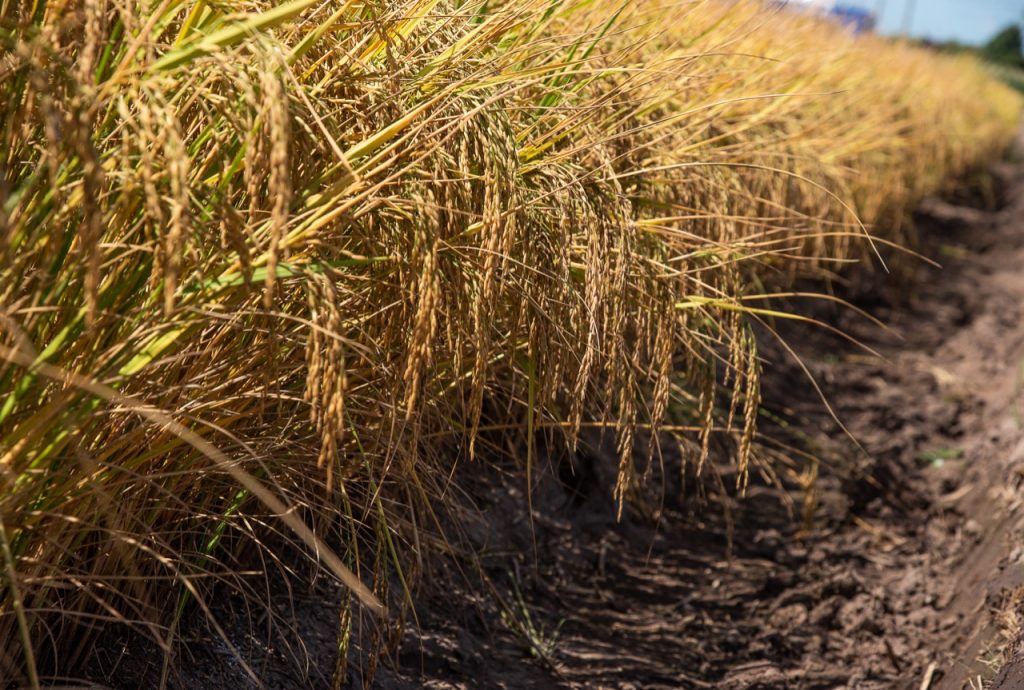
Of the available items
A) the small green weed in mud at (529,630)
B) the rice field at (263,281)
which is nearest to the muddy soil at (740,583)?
the small green weed in mud at (529,630)

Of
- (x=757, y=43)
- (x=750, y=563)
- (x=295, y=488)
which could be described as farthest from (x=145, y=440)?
(x=757, y=43)

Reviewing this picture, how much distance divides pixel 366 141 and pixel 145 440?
0.45 m

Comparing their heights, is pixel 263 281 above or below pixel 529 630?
above

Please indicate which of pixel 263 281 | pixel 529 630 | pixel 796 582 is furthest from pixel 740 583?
pixel 263 281

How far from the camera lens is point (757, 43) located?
3.45 m

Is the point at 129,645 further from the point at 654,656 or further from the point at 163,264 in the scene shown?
the point at 654,656

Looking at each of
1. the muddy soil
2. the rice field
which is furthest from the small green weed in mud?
the rice field

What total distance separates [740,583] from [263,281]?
5.46ft

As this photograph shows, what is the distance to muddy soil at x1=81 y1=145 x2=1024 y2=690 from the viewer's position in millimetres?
1821

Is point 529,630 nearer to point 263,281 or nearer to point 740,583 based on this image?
point 740,583

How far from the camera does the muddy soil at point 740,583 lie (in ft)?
5.98

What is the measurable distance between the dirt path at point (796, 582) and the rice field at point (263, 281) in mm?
464

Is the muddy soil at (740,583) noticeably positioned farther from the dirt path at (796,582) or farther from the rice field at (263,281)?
the rice field at (263,281)

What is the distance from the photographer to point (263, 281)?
116 centimetres
